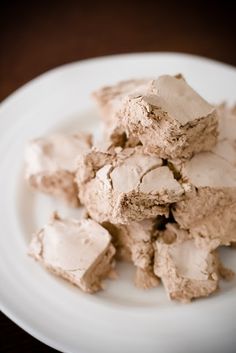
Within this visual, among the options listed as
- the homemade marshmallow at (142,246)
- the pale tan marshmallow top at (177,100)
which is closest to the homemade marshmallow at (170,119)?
the pale tan marshmallow top at (177,100)

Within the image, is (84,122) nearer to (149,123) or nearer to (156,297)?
(149,123)

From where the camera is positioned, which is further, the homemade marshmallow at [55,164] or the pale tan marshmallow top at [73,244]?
the homemade marshmallow at [55,164]

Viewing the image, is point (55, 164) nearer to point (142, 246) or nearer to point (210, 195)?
point (142, 246)

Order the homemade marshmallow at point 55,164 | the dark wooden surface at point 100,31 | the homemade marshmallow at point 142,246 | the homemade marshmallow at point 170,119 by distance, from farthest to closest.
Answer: the dark wooden surface at point 100,31 < the homemade marshmallow at point 55,164 < the homemade marshmallow at point 142,246 < the homemade marshmallow at point 170,119

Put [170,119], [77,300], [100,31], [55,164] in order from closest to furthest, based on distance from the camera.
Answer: [170,119] → [77,300] → [55,164] → [100,31]

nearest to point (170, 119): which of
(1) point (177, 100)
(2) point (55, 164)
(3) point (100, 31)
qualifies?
(1) point (177, 100)

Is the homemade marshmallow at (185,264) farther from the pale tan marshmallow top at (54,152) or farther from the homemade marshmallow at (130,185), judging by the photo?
the pale tan marshmallow top at (54,152)
